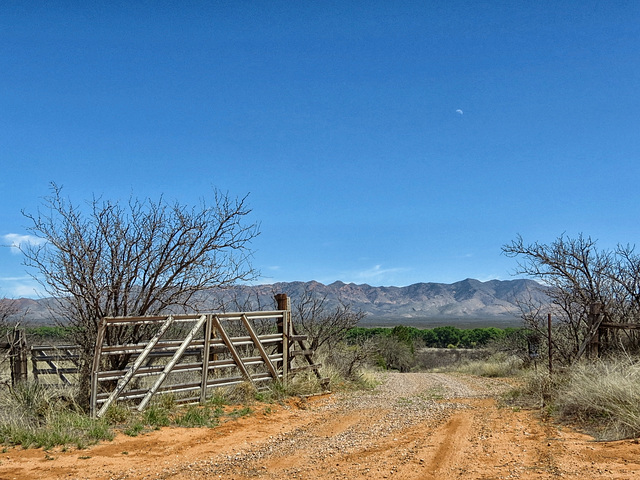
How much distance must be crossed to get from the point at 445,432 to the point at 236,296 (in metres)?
11.1

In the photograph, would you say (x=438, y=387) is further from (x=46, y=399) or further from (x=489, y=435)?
(x=46, y=399)

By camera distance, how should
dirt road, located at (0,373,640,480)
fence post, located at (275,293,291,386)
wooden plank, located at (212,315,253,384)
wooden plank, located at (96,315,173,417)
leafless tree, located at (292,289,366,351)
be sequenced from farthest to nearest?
leafless tree, located at (292,289,366,351)
fence post, located at (275,293,291,386)
wooden plank, located at (212,315,253,384)
wooden plank, located at (96,315,173,417)
dirt road, located at (0,373,640,480)

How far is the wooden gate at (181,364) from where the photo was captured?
33.6ft

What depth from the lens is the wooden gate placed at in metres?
10.2

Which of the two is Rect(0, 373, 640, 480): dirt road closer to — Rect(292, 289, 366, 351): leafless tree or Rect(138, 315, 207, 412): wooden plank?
Rect(138, 315, 207, 412): wooden plank

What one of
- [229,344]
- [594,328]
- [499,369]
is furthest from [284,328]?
[499,369]

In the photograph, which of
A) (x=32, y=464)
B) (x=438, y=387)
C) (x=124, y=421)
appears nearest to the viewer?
(x=32, y=464)

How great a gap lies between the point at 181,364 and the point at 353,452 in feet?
16.7

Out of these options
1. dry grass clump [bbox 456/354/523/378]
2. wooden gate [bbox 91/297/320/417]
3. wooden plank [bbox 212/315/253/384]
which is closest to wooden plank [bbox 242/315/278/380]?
wooden gate [bbox 91/297/320/417]

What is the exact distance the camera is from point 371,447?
832cm

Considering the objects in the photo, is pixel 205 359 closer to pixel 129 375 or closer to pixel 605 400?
pixel 129 375

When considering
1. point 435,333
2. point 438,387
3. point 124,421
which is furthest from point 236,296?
point 435,333

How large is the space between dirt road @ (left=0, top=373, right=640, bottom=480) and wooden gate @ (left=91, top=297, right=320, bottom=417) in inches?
57.1

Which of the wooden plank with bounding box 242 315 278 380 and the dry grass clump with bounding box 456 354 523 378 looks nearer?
the wooden plank with bounding box 242 315 278 380
